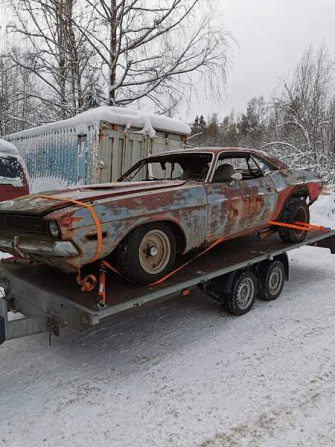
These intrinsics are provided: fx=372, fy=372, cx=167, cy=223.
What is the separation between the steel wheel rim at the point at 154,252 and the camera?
137 inches

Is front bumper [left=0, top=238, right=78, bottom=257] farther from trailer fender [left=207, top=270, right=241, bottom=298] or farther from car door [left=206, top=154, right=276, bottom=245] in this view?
trailer fender [left=207, top=270, right=241, bottom=298]

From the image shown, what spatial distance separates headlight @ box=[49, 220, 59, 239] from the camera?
2.98 metres

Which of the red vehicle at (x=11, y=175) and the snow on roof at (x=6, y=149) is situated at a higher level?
the snow on roof at (x=6, y=149)

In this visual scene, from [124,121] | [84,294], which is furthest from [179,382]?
[124,121]

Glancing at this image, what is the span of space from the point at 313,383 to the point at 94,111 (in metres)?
7.06

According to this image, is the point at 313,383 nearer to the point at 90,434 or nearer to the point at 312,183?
the point at 90,434

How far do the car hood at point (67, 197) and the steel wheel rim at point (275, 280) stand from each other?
1962 millimetres

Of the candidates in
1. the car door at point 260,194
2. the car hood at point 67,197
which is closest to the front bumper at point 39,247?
the car hood at point 67,197

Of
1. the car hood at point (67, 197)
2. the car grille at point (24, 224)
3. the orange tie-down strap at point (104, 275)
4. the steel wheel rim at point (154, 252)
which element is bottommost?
the orange tie-down strap at point (104, 275)

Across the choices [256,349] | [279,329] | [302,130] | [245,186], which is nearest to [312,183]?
[245,186]

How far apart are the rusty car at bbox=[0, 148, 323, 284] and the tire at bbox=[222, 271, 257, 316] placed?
21.0 inches

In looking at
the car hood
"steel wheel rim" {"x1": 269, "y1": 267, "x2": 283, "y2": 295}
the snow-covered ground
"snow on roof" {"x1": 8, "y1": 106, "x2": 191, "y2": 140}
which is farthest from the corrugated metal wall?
"steel wheel rim" {"x1": 269, "y1": 267, "x2": 283, "y2": 295}

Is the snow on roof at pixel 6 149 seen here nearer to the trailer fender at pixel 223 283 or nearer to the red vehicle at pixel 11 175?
the red vehicle at pixel 11 175

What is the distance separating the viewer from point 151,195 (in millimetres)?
3527
